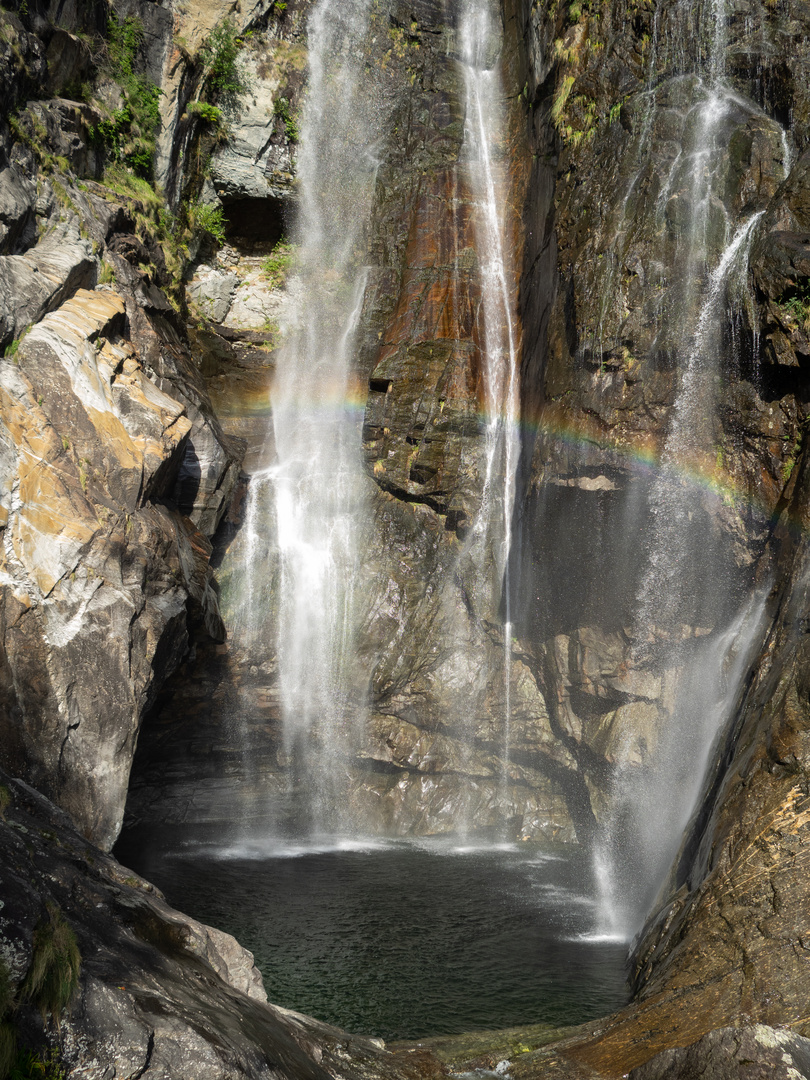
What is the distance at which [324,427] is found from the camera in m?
18.7

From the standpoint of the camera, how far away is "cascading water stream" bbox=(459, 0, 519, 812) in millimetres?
16359

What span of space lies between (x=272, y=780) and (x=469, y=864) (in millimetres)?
4781

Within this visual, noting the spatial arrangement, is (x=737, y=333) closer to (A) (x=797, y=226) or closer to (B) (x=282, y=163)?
(A) (x=797, y=226)

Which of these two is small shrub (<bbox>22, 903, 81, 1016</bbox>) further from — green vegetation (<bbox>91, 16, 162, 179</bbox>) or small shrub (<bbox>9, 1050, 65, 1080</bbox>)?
green vegetation (<bbox>91, 16, 162, 179</bbox>)

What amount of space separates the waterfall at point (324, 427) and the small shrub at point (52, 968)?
12186mm

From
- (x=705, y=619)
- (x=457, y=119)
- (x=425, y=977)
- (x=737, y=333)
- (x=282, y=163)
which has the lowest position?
(x=425, y=977)

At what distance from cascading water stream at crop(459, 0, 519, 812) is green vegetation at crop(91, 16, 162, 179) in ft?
26.0

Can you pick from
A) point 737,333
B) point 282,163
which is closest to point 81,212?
point 282,163

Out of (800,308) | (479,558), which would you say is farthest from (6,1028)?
(479,558)

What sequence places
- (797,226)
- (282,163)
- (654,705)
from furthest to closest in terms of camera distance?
(282,163) → (654,705) → (797,226)

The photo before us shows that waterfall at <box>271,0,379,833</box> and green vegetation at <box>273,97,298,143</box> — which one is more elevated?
green vegetation at <box>273,97,298,143</box>

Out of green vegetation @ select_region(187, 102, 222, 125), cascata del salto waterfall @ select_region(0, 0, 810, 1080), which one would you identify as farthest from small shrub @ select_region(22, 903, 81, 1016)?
green vegetation @ select_region(187, 102, 222, 125)

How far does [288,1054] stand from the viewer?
478 cm

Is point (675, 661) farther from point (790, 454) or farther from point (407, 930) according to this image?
point (407, 930)
